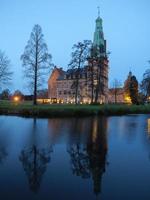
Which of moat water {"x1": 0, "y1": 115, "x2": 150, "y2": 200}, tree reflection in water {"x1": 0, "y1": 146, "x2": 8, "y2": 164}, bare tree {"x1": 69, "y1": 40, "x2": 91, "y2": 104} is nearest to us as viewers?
moat water {"x1": 0, "y1": 115, "x2": 150, "y2": 200}

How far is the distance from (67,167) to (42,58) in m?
38.3

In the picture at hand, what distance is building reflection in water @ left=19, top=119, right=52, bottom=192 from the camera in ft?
28.0

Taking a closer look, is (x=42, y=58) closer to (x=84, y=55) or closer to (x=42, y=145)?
(x=84, y=55)

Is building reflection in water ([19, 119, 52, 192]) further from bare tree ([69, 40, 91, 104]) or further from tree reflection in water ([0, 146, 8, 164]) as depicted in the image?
bare tree ([69, 40, 91, 104])

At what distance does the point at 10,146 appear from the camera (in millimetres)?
14156

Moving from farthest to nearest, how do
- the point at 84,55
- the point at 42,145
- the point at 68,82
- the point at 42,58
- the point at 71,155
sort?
the point at 68,82 → the point at 84,55 → the point at 42,58 → the point at 42,145 → the point at 71,155

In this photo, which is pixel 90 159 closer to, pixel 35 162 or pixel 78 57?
pixel 35 162

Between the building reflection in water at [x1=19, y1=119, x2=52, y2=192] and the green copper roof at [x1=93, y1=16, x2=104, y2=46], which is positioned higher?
the green copper roof at [x1=93, y1=16, x2=104, y2=46]

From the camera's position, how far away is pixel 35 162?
35.3 feet

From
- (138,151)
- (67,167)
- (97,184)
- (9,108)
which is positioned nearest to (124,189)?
(97,184)

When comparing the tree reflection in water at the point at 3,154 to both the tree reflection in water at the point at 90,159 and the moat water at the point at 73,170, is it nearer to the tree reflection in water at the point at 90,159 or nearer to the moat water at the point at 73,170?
the moat water at the point at 73,170

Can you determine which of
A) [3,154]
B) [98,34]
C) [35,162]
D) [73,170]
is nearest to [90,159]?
[73,170]

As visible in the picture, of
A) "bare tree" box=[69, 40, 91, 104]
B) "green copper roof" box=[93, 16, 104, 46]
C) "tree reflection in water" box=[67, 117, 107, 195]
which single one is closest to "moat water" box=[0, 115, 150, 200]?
"tree reflection in water" box=[67, 117, 107, 195]

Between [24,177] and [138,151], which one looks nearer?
[24,177]
